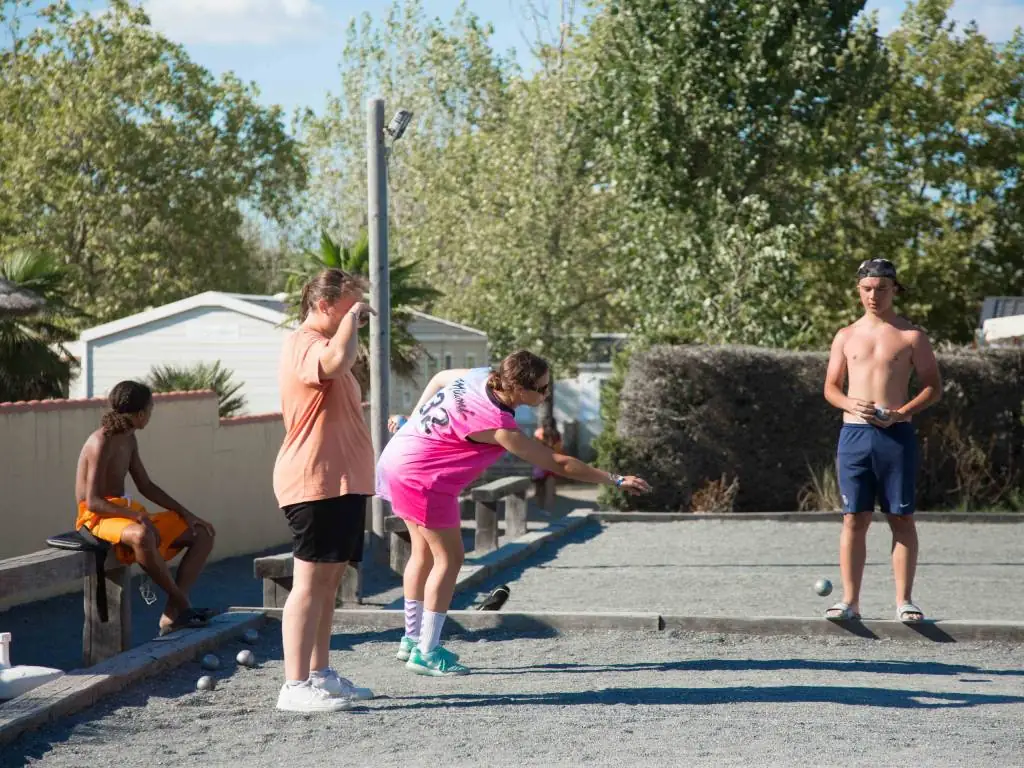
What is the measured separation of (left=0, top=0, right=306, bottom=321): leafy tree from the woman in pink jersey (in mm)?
35141

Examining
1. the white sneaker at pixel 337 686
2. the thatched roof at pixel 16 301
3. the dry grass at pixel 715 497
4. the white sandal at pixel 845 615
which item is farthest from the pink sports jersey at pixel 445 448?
the dry grass at pixel 715 497

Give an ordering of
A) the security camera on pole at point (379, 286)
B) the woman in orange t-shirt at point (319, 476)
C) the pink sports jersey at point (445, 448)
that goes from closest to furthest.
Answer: the woman in orange t-shirt at point (319, 476) < the pink sports jersey at point (445, 448) < the security camera on pole at point (379, 286)

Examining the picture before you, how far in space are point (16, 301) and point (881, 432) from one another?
30.3 ft

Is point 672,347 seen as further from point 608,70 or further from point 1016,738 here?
point 1016,738

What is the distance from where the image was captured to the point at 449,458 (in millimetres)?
6664

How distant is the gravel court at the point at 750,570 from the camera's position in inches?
376

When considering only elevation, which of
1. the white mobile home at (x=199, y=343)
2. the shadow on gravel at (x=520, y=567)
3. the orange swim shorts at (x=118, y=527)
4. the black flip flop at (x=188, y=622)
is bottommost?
the shadow on gravel at (x=520, y=567)

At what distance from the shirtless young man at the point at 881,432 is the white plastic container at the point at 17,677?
4139mm

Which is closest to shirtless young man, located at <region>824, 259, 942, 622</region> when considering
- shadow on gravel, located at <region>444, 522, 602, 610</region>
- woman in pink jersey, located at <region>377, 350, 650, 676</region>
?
woman in pink jersey, located at <region>377, 350, 650, 676</region>

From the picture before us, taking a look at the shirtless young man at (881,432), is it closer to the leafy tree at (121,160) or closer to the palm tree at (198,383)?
the palm tree at (198,383)

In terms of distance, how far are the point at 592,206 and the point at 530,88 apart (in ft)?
11.4

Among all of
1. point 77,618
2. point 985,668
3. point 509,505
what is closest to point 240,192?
point 509,505

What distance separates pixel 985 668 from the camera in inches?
280

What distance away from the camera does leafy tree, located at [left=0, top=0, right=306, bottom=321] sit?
41.2 metres
